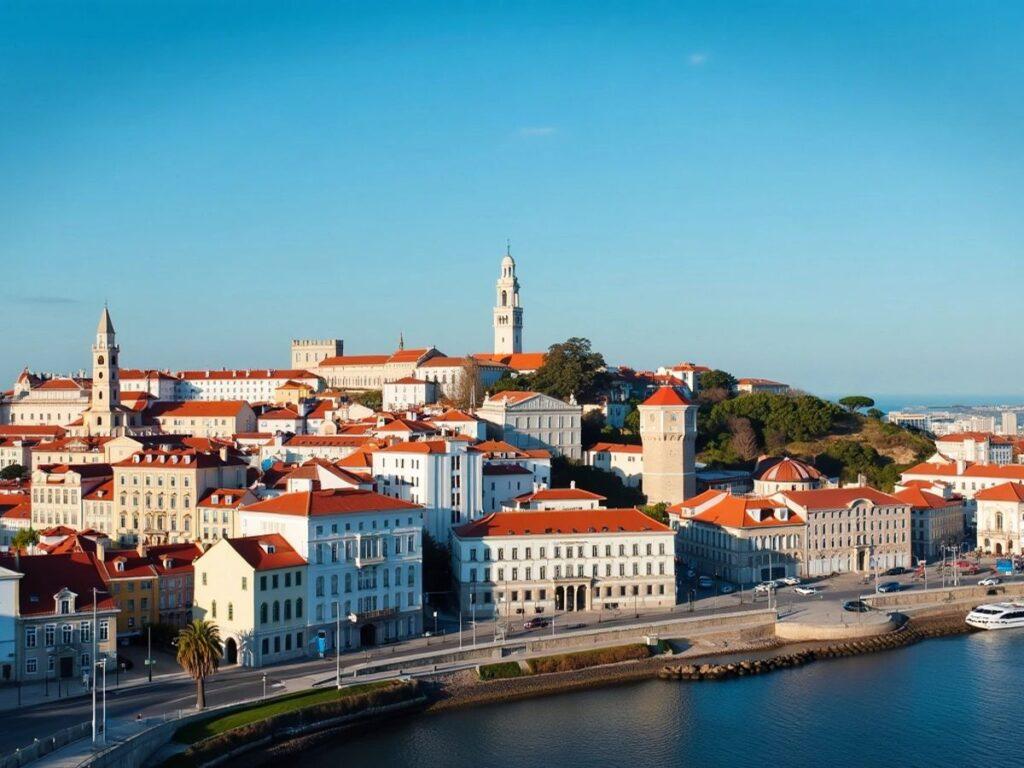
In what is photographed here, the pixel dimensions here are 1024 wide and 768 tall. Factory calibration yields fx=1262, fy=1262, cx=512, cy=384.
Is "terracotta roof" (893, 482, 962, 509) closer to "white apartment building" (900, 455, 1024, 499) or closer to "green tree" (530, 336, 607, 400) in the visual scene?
"white apartment building" (900, 455, 1024, 499)

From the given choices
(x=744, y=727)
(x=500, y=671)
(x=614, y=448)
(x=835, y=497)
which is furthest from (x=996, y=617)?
(x=614, y=448)

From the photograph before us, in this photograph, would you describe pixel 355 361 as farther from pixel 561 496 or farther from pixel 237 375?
pixel 561 496

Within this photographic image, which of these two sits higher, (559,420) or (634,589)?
(559,420)

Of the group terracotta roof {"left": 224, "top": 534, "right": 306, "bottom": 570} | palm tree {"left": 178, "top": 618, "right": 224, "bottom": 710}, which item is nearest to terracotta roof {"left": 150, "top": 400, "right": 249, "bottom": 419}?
terracotta roof {"left": 224, "top": 534, "right": 306, "bottom": 570}

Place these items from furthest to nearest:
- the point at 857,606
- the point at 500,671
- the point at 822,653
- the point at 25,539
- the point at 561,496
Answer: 1. the point at 561,496
2. the point at 25,539
3. the point at 857,606
4. the point at 822,653
5. the point at 500,671

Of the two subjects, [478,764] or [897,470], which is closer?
[478,764]

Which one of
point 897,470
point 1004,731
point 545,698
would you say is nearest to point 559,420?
point 897,470

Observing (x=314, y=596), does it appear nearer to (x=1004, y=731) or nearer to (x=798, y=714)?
(x=798, y=714)
